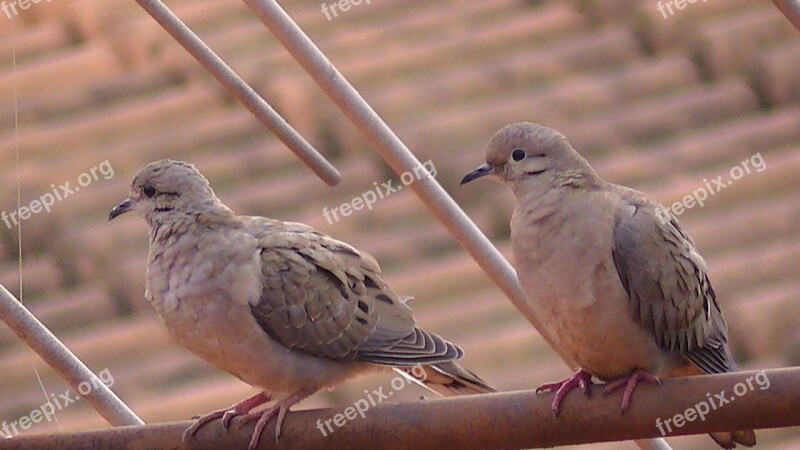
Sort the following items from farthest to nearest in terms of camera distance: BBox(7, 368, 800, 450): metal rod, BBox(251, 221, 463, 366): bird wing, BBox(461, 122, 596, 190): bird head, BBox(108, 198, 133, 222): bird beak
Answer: BBox(108, 198, 133, 222): bird beak → BBox(251, 221, 463, 366): bird wing → BBox(461, 122, 596, 190): bird head → BBox(7, 368, 800, 450): metal rod

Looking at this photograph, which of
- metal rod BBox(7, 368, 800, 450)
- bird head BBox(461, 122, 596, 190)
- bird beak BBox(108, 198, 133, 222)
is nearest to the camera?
metal rod BBox(7, 368, 800, 450)

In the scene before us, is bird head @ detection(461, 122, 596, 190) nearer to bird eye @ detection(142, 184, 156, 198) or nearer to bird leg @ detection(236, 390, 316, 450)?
bird leg @ detection(236, 390, 316, 450)

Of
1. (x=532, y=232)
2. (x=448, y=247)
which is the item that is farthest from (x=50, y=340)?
(x=448, y=247)

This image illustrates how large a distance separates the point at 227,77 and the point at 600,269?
947 mm

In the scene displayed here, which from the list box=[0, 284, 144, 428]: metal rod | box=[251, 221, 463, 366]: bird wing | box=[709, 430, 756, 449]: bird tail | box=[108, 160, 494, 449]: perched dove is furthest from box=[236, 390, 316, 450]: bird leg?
box=[709, 430, 756, 449]: bird tail

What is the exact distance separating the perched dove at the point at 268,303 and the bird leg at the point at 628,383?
575 mm

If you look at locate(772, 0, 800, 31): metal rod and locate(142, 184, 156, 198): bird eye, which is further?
locate(142, 184, 156, 198): bird eye

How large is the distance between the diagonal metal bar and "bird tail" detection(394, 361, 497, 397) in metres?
0.22

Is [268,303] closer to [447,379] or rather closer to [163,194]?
[163,194]

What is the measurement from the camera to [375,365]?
3148 millimetres

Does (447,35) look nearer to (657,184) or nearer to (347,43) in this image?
(347,43)

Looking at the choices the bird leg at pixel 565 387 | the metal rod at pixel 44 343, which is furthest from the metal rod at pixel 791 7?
the metal rod at pixel 44 343

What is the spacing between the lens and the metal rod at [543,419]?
2270 millimetres

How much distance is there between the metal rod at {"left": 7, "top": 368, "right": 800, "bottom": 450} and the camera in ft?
7.45
